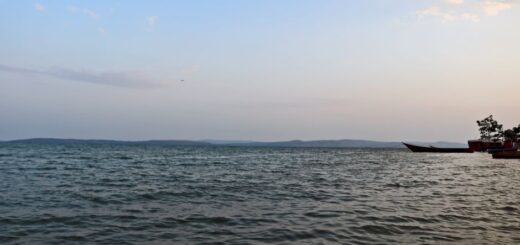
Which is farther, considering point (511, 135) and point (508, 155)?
point (511, 135)

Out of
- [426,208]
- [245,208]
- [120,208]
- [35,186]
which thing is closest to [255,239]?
[245,208]

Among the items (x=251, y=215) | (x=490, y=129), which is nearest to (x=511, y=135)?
(x=490, y=129)

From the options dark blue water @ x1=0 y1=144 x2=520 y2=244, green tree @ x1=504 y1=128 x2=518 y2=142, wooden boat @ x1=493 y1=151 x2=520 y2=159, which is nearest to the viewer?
dark blue water @ x1=0 y1=144 x2=520 y2=244

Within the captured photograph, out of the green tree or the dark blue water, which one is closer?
the dark blue water

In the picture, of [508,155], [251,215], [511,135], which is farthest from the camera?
[511,135]

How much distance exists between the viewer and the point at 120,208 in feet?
59.9

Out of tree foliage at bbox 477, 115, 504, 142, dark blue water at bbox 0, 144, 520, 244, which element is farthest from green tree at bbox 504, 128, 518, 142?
dark blue water at bbox 0, 144, 520, 244

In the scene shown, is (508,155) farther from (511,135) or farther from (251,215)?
(251,215)

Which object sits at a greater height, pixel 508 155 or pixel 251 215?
pixel 508 155

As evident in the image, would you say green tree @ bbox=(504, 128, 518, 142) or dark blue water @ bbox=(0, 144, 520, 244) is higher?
green tree @ bbox=(504, 128, 518, 142)

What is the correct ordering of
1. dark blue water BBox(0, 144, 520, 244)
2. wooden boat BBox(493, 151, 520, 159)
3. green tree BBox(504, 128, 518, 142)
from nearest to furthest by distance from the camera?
dark blue water BBox(0, 144, 520, 244)
wooden boat BBox(493, 151, 520, 159)
green tree BBox(504, 128, 518, 142)

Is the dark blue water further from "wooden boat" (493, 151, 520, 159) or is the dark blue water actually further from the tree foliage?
the tree foliage

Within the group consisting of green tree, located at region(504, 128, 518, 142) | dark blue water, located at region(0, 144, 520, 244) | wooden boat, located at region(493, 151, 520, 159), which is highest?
green tree, located at region(504, 128, 518, 142)

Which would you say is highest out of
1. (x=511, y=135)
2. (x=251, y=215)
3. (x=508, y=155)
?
(x=511, y=135)
